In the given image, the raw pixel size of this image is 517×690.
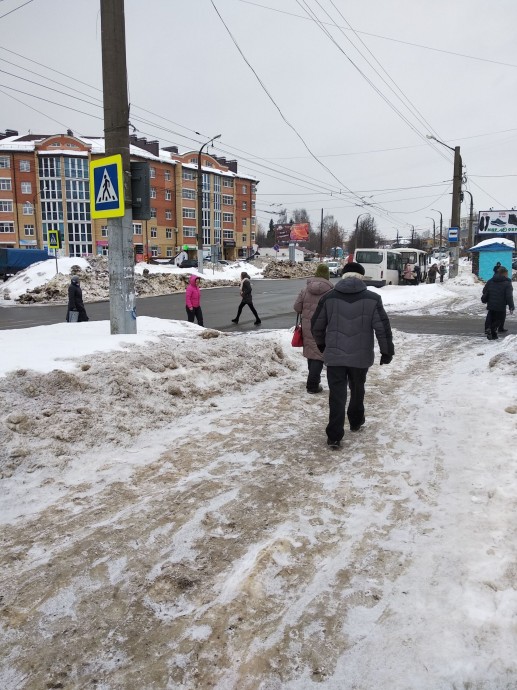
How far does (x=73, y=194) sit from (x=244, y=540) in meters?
76.4

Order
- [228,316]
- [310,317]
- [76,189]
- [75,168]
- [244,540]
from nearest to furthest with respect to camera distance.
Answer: [244,540], [310,317], [228,316], [75,168], [76,189]

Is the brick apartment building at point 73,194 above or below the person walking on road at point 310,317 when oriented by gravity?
above

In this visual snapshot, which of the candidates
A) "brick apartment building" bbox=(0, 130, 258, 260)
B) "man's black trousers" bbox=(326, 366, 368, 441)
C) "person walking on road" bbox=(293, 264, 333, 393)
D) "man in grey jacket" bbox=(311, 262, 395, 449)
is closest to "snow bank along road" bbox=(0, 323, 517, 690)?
"man's black trousers" bbox=(326, 366, 368, 441)

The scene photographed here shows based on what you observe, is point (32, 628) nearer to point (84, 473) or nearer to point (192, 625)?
point (192, 625)

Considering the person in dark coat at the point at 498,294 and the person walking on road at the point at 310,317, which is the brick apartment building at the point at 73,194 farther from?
the person walking on road at the point at 310,317

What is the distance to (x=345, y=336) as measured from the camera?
4.82 metres

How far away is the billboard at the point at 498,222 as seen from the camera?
38969 mm

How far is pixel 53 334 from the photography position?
7.19m

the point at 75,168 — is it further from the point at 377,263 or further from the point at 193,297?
the point at 193,297

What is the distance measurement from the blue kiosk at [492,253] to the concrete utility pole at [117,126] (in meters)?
27.0

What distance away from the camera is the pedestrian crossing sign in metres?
6.99

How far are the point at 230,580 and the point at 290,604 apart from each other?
1.25ft

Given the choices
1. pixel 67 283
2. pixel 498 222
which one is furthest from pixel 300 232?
pixel 67 283

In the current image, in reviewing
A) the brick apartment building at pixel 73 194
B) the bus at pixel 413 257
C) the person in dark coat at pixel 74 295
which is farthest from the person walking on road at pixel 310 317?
the brick apartment building at pixel 73 194
